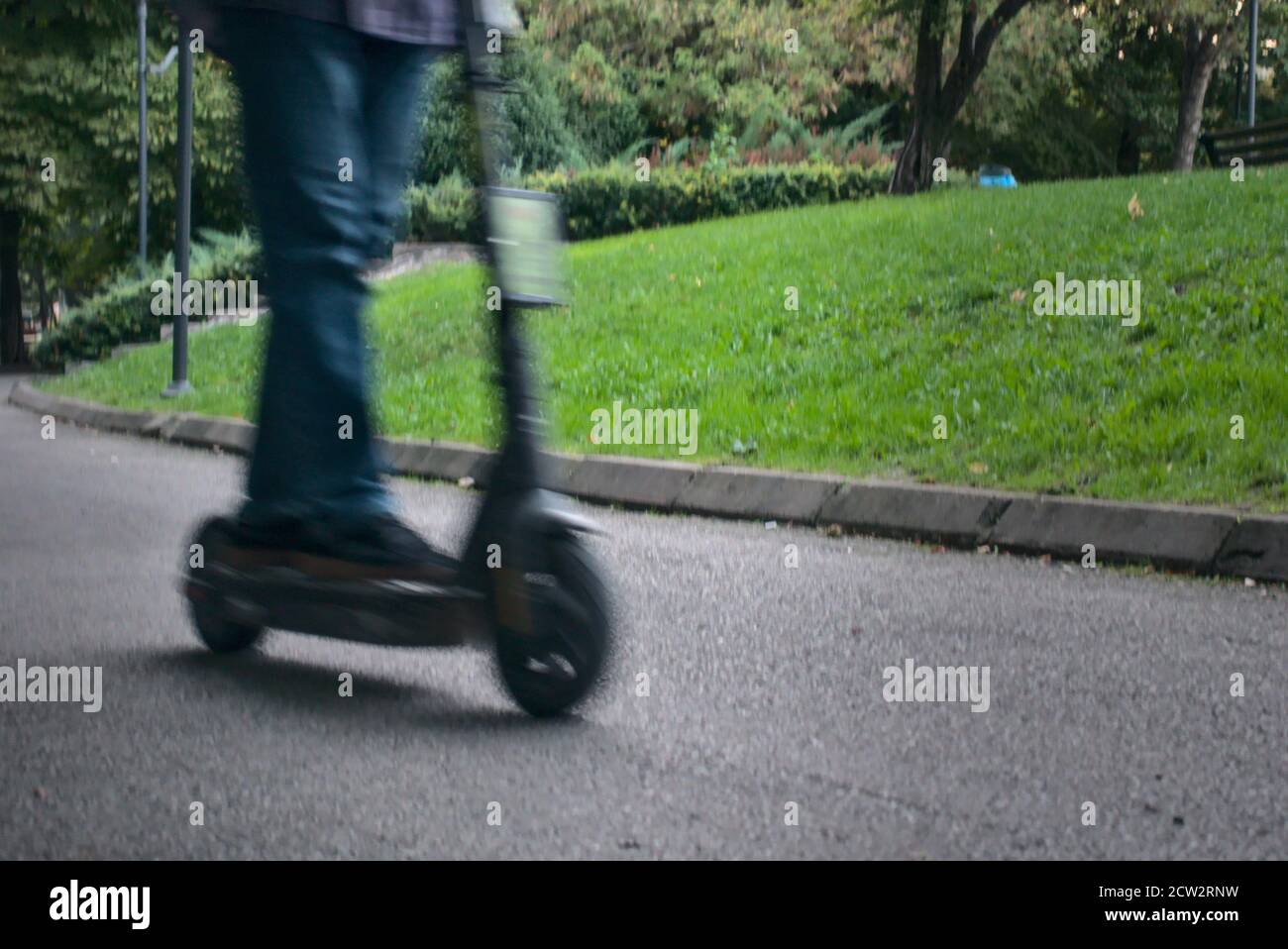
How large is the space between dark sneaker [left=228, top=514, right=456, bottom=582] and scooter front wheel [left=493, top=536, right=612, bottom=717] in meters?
0.21

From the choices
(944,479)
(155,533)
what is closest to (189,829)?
(155,533)

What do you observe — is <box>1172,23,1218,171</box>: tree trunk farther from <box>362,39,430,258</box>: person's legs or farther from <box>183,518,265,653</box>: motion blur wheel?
<box>183,518,265,653</box>: motion blur wheel

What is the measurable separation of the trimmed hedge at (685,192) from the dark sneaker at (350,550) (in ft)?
62.0

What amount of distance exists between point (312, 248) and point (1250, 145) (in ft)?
54.3

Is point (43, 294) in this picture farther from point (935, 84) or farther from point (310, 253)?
point (310, 253)

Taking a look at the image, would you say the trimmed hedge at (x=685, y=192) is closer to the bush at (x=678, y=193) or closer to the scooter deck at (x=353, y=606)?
the bush at (x=678, y=193)

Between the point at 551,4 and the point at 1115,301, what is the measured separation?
1042 inches

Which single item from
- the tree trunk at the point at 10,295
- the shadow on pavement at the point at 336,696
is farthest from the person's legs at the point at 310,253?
the tree trunk at the point at 10,295

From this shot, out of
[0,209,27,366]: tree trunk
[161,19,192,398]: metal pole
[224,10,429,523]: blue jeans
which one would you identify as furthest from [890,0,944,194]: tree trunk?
[0,209,27,366]: tree trunk

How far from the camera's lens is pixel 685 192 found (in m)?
22.8

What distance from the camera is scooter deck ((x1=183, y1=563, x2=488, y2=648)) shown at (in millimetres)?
3855

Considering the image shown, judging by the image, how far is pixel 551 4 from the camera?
35.0 m

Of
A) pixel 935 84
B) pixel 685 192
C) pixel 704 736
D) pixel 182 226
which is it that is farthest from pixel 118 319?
pixel 704 736
